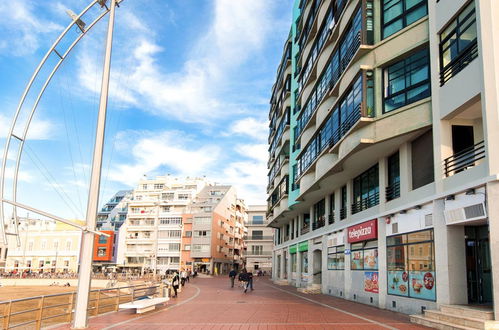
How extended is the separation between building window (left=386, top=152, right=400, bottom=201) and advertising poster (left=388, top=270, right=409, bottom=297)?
3148mm

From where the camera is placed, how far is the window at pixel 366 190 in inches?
857

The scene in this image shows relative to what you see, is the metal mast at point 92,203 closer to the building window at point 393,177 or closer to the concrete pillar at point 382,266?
the building window at point 393,177

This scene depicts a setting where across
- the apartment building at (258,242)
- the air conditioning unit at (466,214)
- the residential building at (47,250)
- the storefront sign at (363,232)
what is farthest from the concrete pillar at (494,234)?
the residential building at (47,250)

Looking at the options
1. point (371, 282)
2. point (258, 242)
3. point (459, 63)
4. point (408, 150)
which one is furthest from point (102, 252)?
point (459, 63)

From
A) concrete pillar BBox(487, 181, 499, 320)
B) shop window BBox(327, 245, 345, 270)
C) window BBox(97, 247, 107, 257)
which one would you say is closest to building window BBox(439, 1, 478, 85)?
concrete pillar BBox(487, 181, 499, 320)

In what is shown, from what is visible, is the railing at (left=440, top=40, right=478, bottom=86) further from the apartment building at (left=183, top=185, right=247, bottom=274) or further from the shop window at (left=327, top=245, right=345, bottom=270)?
the apartment building at (left=183, top=185, right=247, bottom=274)

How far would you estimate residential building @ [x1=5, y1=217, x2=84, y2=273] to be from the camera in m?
90.6

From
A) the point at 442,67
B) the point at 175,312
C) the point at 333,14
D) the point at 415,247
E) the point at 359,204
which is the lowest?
the point at 175,312

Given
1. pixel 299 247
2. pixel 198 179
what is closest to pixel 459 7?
pixel 299 247

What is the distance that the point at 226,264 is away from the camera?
9831 cm

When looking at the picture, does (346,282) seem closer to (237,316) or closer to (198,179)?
(237,316)

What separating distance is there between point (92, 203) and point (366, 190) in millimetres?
14595

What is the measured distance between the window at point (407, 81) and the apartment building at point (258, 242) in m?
77.3

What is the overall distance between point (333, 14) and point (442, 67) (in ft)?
39.1
